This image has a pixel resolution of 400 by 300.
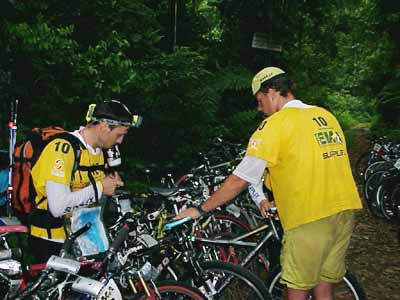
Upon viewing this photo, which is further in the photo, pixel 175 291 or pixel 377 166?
pixel 377 166

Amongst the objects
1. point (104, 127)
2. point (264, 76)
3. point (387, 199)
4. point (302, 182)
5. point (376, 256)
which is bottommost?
point (376, 256)

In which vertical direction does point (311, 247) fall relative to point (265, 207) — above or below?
above

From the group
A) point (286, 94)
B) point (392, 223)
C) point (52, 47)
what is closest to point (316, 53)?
point (392, 223)

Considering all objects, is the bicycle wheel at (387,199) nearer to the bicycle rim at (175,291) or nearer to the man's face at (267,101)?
the man's face at (267,101)

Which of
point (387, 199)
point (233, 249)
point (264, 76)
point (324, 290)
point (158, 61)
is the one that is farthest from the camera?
point (387, 199)

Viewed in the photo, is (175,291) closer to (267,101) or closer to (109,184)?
(109,184)

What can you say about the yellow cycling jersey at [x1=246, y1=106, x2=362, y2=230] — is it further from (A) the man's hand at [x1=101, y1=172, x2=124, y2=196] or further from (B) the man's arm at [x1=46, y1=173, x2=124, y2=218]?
(B) the man's arm at [x1=46, y1=173, x2=124, y2=218]

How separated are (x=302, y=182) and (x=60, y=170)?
5.18ft

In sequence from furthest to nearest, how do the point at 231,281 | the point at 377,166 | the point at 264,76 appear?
1. the point at 377,166
2. the point at 231,281
3. the point at 264,76

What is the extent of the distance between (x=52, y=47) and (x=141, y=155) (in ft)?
11.8

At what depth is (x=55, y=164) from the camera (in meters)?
3.46

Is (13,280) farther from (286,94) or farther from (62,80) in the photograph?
(62,80)

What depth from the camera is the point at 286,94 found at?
3836 millimetres

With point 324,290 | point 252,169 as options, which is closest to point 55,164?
point 252,169
